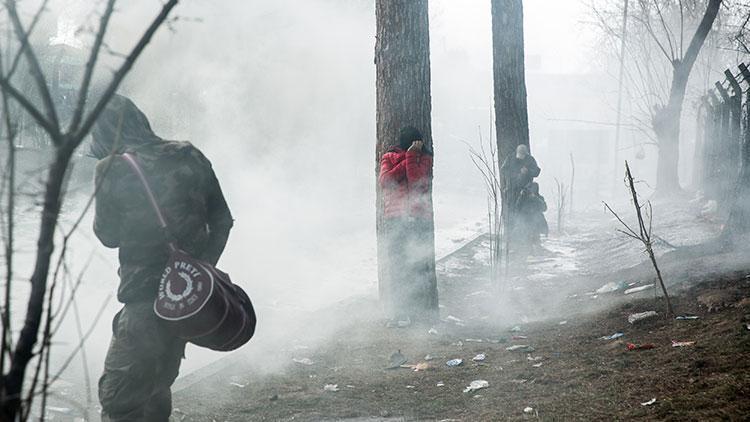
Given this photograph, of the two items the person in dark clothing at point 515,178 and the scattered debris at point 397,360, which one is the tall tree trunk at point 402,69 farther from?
the person in dark clothing at point 515,178

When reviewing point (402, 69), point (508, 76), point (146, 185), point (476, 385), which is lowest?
point (476, 385)

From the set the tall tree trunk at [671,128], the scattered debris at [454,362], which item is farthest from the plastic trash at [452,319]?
the tall tree trunk at [671,128]

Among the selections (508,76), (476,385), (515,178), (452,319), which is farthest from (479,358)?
(508,76)

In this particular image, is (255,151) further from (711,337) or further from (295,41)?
(711,337)

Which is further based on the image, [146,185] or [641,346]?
[641,346]

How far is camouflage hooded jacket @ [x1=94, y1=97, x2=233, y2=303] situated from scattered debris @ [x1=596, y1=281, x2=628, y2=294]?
5799 millimetres

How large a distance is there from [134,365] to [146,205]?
66cm

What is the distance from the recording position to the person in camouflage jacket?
2957 mm

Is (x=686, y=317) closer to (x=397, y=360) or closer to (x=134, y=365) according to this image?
(x=397, y=360)

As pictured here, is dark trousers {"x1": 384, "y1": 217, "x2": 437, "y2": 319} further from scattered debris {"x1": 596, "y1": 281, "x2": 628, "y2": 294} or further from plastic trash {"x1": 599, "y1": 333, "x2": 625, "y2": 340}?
Answer: scattered debris {"x1": 596, "y1": 281, "x2": 628, "y2": 294}

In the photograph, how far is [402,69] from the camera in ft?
21.2

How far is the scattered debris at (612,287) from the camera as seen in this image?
7.83 meters

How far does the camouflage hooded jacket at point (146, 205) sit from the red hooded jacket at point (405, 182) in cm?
338

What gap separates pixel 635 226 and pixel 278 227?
25.0 ft
